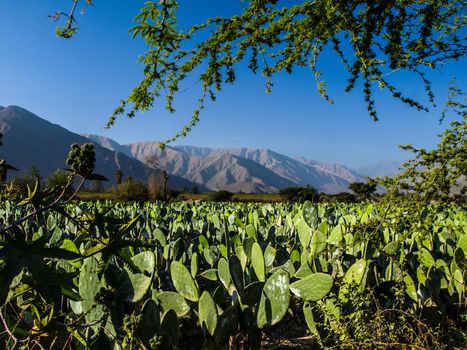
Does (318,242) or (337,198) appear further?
(337,198)

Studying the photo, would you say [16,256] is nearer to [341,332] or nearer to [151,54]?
[151,54]

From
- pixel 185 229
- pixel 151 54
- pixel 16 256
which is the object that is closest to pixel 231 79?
pixel 151 54

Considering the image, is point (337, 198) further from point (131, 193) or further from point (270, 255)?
point (270, 255)

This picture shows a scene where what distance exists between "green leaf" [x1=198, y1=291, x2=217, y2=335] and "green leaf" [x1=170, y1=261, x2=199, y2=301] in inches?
9.6

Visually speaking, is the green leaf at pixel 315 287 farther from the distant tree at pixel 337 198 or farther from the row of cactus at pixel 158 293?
→ the distant tree at pixel 337 198

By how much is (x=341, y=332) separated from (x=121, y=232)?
4.44 ft

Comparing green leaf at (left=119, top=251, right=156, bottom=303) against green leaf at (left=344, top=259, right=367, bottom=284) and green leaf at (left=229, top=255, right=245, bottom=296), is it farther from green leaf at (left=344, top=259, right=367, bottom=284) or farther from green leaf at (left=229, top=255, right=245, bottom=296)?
green leaf at (left=344, top=259, right=367, bottom=284)

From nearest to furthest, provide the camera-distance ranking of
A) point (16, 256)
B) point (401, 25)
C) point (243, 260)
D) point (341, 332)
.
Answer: point (16, 256) → point (341, 332) → point (243, 260) → point (401, 25)

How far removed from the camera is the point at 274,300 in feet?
6.64

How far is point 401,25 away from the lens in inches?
138

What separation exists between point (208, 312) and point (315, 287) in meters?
0.61

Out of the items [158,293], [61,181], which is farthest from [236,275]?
[61,181]

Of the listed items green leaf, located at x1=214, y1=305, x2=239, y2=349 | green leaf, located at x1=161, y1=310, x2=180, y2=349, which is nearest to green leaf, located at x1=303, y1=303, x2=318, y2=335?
green leaf, located at x1=214, y1=305, x2=239, y2=349

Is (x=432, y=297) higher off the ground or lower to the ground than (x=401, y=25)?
lower
